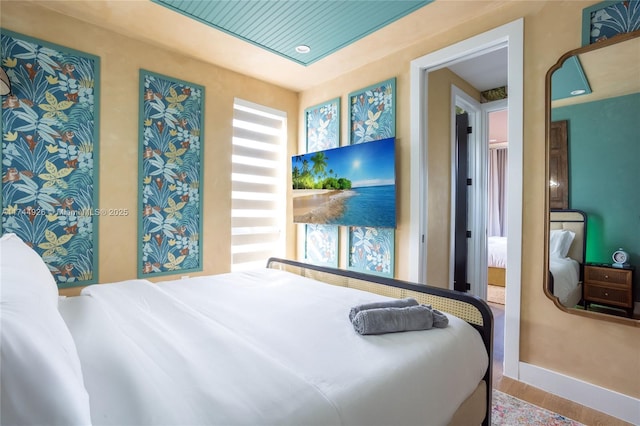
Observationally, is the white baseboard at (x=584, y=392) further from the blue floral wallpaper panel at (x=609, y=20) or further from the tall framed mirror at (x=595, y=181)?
the blue floral wallpaper panel at (x=609, y=20)

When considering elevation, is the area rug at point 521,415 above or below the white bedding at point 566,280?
below

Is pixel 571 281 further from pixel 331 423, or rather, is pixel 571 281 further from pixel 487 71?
pixel 487 71

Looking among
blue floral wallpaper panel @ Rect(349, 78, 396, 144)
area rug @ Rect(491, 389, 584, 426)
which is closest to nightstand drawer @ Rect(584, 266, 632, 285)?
area rug @ Rect(491, 389, 584, 426)

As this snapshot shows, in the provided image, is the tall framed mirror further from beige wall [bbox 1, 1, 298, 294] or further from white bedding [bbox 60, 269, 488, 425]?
beige wall [bbox 1, 1, 298, 294]

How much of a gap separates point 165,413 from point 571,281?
2362mm

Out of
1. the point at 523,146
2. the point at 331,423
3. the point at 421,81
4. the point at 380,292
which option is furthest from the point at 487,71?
the point at 331,423

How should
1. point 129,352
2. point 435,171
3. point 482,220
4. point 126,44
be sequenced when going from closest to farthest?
A: point 129,352
point 126,44
point 435,171
point 482,220

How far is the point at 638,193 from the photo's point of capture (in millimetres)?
1794

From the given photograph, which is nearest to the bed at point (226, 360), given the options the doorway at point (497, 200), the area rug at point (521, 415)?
the area rug at point (521, 415)

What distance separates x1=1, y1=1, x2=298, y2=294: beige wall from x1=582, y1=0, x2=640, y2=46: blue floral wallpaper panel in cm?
295

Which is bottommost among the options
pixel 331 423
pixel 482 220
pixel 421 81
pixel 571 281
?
pixel 331 423

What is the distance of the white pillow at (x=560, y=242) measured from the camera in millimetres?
2023

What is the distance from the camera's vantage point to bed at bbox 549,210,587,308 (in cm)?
200

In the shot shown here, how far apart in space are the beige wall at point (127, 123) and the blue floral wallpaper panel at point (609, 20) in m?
2.95
